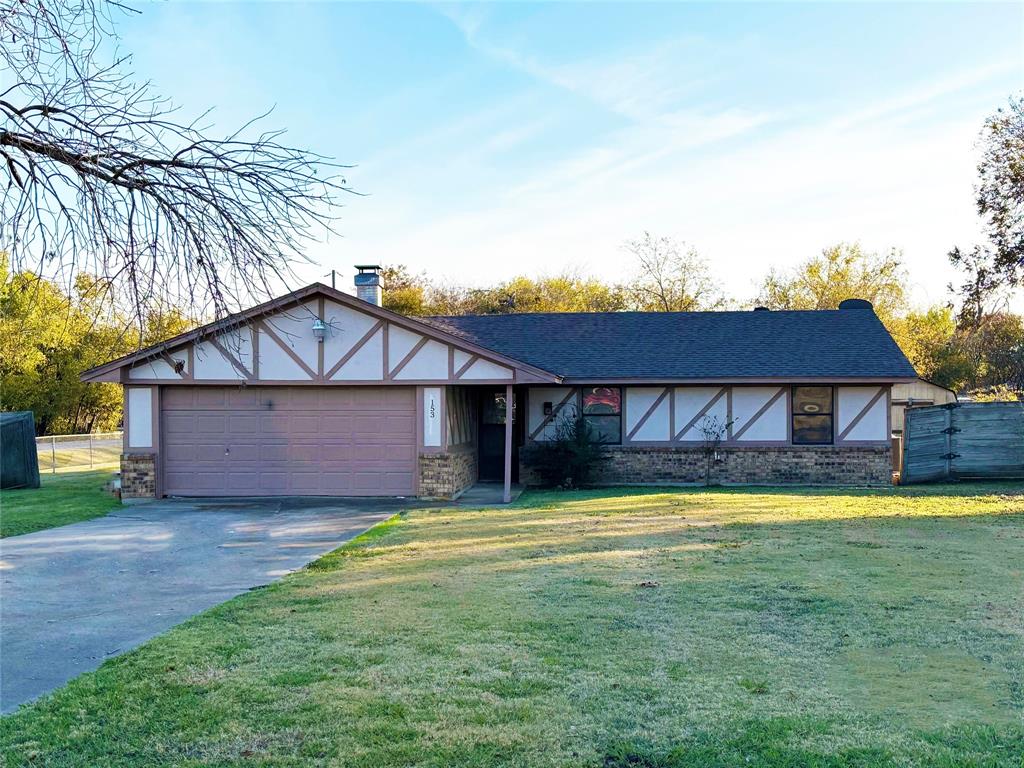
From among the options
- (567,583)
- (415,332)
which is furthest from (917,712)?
(415,332)

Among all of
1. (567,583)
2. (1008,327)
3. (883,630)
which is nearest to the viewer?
(883,630)

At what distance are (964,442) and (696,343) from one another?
622cm

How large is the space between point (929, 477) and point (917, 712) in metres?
15.8

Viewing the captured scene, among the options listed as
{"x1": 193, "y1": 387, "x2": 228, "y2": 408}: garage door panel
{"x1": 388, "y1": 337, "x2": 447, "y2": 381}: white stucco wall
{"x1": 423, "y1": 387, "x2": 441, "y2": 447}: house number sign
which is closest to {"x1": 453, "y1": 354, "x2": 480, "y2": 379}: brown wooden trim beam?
{"x1": 388, "y1": 337, "x2": 447, "y2": 381}: white stucco wall

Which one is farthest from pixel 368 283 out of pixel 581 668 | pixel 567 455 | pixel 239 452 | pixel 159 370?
pixel 581 668

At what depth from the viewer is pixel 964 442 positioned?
18.7 m

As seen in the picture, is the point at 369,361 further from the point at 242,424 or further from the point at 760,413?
the point at 760,413

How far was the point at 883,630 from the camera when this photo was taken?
632 cm

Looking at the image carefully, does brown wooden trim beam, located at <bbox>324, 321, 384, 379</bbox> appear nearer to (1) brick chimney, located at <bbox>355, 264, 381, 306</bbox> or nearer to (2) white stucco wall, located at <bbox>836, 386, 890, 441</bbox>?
(1) brick chimney, located at <bbox>355, 264, 381, 306</bbox>

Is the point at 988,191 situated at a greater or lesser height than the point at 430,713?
greater

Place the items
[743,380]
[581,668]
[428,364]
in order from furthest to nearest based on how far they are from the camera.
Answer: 1. [743,380]
2. [428,364]
3. [581,668]

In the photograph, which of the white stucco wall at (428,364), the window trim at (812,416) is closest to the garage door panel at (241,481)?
the white stucco wall at (428,364)

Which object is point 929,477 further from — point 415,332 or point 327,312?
point 327,312

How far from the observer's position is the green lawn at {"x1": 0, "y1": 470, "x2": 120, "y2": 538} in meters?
12.8
